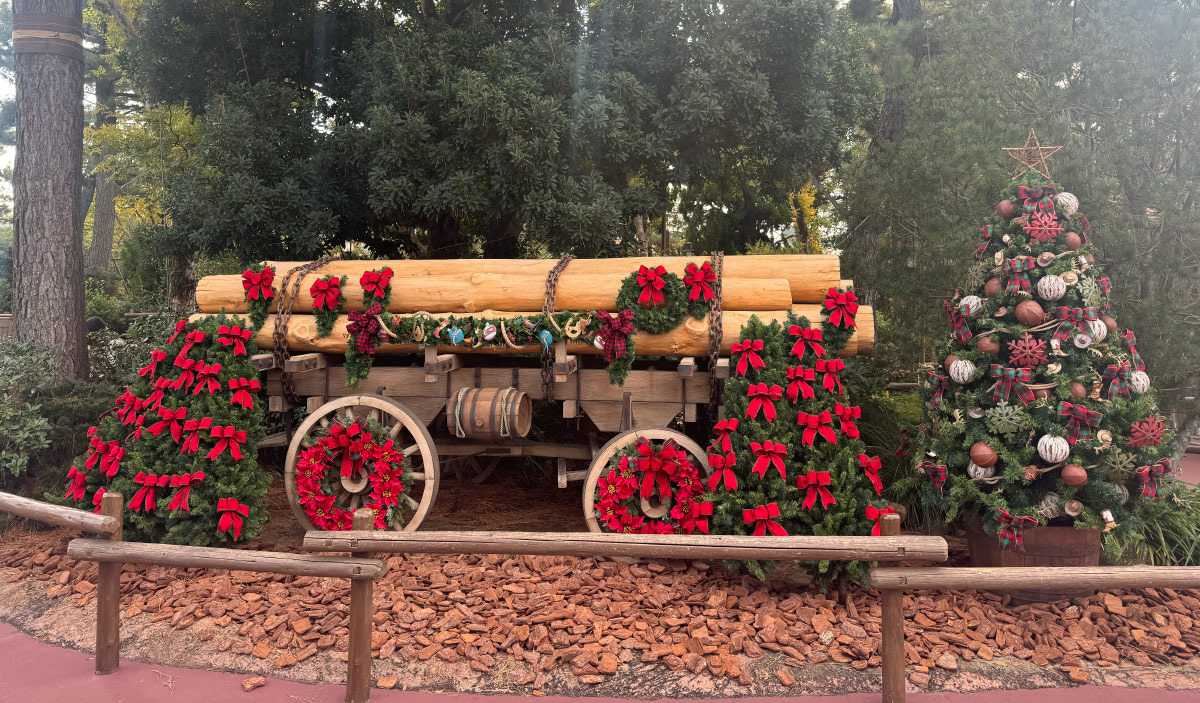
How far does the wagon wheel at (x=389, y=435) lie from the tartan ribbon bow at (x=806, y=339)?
2.55m

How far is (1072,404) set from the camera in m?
4.32

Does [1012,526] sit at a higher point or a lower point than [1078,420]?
lower

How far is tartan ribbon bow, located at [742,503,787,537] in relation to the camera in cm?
435

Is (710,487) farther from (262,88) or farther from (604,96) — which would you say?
(262,88)

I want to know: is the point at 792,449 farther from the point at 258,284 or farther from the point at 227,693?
the point at 258,284

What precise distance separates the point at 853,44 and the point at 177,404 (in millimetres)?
6972

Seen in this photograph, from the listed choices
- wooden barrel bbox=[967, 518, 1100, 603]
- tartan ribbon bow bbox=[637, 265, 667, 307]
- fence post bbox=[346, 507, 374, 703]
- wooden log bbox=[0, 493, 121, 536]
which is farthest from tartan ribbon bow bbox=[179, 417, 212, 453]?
wooden barrel bbox=[967, 518, 1100, 603]

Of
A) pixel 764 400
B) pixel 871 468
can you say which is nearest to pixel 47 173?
pixel 764 400

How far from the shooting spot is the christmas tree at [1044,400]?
4.32m

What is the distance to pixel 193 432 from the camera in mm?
4926

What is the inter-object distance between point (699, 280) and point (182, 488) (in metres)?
3.67

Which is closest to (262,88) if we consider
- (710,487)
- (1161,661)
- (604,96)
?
(604,96)

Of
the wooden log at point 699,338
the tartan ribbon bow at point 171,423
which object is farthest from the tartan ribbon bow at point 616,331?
the tartan ribbon bow at point 171,423

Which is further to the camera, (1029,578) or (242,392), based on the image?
(242,392)
